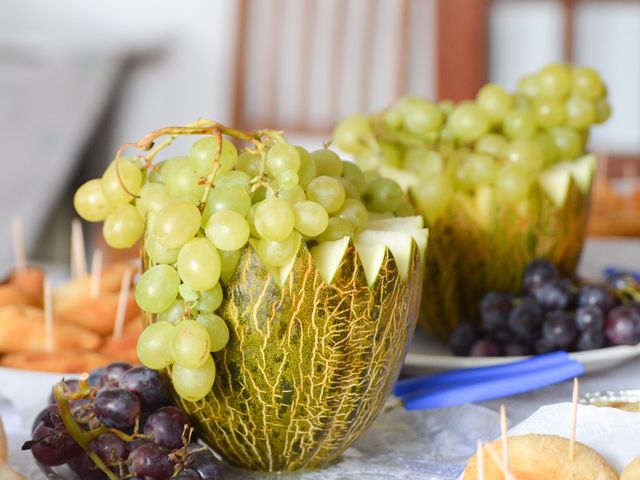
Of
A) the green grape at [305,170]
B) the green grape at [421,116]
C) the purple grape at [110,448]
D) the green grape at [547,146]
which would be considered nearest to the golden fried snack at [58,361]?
the purple grape at [110,448]

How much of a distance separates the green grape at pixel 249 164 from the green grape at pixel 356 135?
1.25ft

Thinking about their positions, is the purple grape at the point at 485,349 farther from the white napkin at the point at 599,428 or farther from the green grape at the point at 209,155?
the green grape at the point at 209,155

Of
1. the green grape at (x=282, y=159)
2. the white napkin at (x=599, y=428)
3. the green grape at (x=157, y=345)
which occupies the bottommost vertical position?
the white napkin at (x=599, y=428)

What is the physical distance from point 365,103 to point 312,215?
2.56 meters

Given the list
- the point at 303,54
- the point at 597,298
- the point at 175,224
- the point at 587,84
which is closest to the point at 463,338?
the point at 597,298

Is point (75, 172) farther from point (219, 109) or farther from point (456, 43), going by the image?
point (456, 43)

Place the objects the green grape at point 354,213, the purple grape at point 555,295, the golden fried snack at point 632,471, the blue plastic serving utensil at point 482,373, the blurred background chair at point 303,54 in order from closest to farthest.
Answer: the golden fried snack at point 632,471 → the green grape at point 354,213 → the blue plastic serving utensil at point 482,373 → the purple grape at point 555,295 → the blurred background chair at point 303,54

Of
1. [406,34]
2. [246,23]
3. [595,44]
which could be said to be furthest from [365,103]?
[595,44]

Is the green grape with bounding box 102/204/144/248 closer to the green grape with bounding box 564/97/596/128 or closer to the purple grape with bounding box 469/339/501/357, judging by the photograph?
the purple grape with bounding box 469/339/501/357

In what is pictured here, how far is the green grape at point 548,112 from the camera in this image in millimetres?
1120

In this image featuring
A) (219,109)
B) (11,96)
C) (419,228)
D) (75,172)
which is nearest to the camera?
(419,228)

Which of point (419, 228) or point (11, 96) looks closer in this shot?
point (419, 228)

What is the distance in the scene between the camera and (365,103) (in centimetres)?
318

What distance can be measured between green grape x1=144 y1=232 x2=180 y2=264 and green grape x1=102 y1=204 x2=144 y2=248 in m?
0.05
